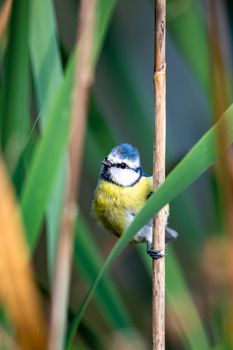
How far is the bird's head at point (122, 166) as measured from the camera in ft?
4.37

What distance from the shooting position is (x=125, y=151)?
1326 millimetres

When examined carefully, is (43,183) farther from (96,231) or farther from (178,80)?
(178,80)

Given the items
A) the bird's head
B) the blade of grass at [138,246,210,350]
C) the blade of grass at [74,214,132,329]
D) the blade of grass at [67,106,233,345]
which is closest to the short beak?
the bird's head

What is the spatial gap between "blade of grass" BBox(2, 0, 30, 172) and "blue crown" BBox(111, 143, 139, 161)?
208 mm

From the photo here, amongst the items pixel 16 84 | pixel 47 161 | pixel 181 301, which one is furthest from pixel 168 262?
pixel 47 161

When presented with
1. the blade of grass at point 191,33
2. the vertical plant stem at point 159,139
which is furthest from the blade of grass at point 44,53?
the blade of grass at point 191,33

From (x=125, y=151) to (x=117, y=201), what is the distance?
6.1 inches

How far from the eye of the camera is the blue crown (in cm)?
132

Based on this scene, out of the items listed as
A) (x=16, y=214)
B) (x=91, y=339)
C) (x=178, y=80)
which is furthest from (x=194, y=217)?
(x=178, y=80)

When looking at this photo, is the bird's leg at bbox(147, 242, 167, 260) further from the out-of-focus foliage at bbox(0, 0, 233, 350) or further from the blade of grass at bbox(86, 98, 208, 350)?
the blade of grass at bbox(86, 98, 208, 350)

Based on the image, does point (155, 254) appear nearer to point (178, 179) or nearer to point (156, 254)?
point (156, 254)

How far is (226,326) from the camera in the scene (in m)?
0.91

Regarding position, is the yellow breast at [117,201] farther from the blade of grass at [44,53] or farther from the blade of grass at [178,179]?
the blade of grass at [178,179]

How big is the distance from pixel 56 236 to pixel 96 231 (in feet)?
4.79
